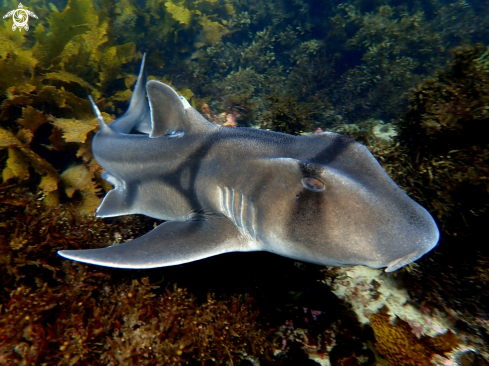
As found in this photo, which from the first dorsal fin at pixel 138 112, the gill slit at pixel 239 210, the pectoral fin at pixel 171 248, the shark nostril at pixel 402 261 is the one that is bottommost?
the pectoral fin at pixel 171 248

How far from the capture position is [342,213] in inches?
90.1

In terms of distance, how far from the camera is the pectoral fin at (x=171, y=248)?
2682mm

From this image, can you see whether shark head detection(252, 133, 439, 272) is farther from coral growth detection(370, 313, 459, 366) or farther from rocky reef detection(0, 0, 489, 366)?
coral growth detection(370, 313, 459, 366)

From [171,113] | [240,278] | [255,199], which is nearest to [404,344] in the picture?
[240,278]

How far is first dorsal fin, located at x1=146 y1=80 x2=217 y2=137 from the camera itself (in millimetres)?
3666

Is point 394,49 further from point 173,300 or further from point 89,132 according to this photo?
point 173,300

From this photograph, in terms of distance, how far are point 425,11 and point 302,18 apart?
8831 millimetres

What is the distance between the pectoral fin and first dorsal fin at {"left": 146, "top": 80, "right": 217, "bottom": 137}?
1399 millimetres

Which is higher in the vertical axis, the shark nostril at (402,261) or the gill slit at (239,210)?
the shark nostril at (402,261)

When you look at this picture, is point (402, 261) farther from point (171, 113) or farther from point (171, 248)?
point (171, 113)

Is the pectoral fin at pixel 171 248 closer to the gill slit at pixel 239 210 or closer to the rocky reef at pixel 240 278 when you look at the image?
the gill slit at pixel 239 210

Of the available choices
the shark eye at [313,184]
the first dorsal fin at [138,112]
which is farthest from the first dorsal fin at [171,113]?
the first dorsal fin at [138,112]

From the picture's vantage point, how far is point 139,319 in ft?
9.96

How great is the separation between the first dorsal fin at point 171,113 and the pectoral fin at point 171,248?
140 cm
